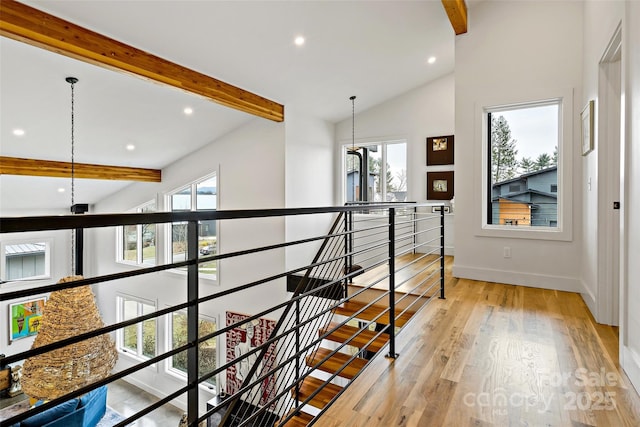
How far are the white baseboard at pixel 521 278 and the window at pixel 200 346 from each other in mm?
4811

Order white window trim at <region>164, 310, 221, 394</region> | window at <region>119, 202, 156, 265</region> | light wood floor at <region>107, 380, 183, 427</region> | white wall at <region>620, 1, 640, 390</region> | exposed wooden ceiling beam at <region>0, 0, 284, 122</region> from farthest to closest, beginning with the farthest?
window at <region>119, 202, 156, 265</region> → white window trim at <region>164, 310, 221, 394</region> → light wood floor at <region>107, 380, 183, 427</region> → exposed wooden ceiling beam at <region>0, 0, 284, 122</region> → white wall at <region>620, 1, 640, 390</region>

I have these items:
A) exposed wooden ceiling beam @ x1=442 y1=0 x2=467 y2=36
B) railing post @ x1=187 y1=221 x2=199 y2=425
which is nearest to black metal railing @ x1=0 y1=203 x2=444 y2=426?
railing post @ x1=187 y1=221 x2=199 y2=425

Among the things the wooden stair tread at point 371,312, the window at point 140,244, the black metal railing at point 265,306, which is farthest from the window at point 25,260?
the wooden stair tread at point 371,312

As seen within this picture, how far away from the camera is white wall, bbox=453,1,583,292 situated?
365cm

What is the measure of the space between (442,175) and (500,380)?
4.57m

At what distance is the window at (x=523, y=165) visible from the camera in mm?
3896

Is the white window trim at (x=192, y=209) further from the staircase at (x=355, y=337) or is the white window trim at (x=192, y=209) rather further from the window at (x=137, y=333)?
the staircase at (x=355, y=337)

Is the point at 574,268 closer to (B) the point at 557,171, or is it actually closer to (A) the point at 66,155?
(B) the point at 557,171

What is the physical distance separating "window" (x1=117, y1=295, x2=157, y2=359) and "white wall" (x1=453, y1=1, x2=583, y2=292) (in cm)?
673

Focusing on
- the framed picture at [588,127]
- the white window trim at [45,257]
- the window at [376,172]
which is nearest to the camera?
the framed picture at [588,127]

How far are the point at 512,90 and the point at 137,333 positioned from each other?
852cm

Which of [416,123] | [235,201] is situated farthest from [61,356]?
[416,123]

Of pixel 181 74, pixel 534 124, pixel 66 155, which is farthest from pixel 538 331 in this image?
pixel 66 155

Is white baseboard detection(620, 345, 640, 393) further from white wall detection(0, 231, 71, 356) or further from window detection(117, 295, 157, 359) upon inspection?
white wall detection(0, 231, 71, 356)
